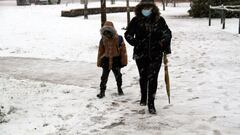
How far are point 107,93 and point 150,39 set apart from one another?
206 centimetres

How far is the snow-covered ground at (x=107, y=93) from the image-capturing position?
6496 mm

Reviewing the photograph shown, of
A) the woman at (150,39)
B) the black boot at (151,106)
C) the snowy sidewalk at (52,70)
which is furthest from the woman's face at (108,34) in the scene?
the snowy sidewalk at (52,70)

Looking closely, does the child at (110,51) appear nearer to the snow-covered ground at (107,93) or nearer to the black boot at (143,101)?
the snow-covered ground at (107,93)

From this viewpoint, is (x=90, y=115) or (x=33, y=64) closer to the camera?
(x=90, y=115)

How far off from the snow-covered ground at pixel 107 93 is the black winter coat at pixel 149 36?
3.30 feet

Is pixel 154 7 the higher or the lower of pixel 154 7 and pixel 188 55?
the higher

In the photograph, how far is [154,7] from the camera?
700 cm

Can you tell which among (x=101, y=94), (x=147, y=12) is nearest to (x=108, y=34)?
(x=101, y=94)

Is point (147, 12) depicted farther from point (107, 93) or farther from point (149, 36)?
point (107, 93)

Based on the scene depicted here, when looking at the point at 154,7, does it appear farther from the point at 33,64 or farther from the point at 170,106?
the point at 33,64

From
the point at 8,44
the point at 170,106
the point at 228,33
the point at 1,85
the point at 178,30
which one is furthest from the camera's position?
the point at 178,30

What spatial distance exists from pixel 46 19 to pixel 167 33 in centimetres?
1935

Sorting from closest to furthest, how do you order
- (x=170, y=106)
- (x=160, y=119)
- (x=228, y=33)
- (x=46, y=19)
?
(x=160, y=119)
(x=170, y=106)
(x=228, y=33)
(x=46, y=19)

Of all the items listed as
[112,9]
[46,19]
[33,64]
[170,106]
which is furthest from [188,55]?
[112,9]
